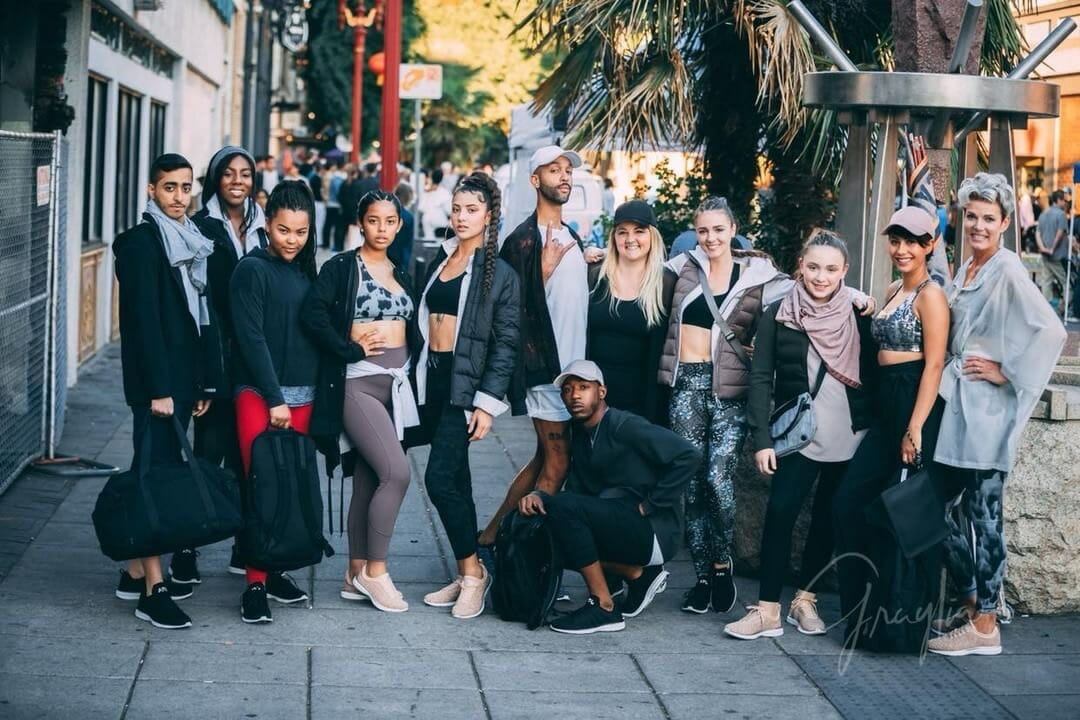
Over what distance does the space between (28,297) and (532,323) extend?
12.5 feet

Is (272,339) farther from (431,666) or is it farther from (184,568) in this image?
(431,666)

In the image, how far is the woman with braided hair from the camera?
680 centimetres

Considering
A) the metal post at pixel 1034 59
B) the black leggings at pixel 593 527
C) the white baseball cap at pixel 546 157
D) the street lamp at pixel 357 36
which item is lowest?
the black leggings at pixel 593 527

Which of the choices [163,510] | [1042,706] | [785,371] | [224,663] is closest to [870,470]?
[785,371]

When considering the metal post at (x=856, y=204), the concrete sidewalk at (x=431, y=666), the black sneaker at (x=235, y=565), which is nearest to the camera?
the concrete sidewalk at (x=431, y=666)

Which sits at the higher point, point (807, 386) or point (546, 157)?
point (546, 157)

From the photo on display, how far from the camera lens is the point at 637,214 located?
6.94 m

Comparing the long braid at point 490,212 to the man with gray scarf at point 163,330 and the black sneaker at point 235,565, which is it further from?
→ the black sneaker at point 235,565

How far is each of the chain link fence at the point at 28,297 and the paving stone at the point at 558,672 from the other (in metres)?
3.87

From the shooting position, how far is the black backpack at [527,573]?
6660 millimetres

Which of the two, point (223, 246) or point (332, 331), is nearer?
point (332, 331)

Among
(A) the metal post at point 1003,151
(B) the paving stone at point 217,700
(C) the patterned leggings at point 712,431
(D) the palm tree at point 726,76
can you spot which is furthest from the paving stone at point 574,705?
(D) the palm tree at point 726,76

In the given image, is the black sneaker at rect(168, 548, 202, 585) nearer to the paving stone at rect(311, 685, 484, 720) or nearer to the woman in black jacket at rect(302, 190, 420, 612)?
the woman in black jacket at rect(302, 190, 420, 612)

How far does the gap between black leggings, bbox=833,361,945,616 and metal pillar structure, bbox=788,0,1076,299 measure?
144cm
